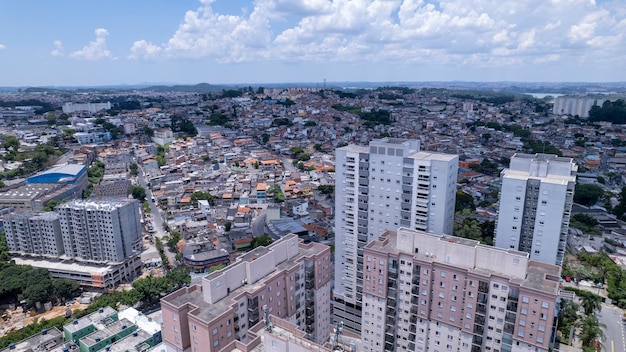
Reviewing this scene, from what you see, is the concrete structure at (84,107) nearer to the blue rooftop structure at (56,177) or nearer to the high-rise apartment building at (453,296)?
the blue rooftop structure at (56,177)

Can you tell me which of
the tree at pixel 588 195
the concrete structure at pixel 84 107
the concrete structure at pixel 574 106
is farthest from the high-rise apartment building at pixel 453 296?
the concrete structure at pixel 84 107

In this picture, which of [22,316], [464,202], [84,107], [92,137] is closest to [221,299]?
[22,316]

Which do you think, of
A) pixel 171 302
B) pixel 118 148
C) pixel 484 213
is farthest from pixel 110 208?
pixel 118 148

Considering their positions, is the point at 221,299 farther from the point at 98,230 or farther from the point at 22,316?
the point at 22,316

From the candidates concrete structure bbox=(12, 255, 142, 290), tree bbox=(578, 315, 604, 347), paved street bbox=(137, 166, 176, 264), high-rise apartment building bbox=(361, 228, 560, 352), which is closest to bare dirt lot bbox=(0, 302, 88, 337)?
concrete structure bbox=(12, 255, 142, 290)

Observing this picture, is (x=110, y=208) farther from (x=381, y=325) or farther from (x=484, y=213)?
(x=484, y=213)

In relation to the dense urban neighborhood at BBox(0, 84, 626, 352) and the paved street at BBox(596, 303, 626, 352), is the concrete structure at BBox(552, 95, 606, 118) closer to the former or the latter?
the dense urban neighborhood at BBox(0, 84, 626, 352)
